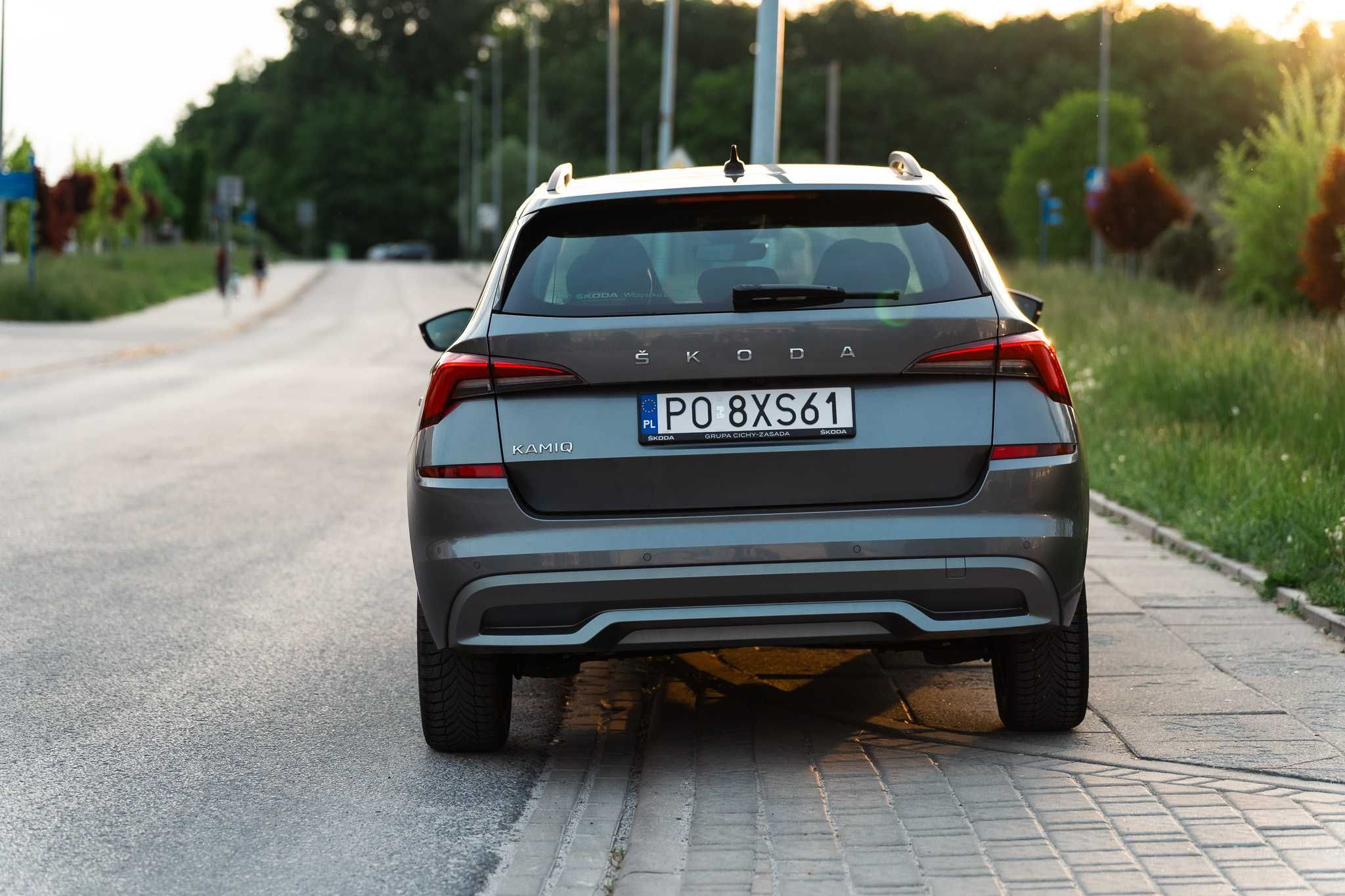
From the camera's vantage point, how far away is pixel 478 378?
4820 mm

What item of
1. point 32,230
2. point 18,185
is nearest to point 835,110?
point 32,230

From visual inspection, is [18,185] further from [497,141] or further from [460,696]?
[497,141]

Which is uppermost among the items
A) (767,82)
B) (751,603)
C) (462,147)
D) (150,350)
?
(462,147)

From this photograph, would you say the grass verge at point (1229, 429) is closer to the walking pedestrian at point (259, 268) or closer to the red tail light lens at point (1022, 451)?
the red tail light lens at point (1022, 451)

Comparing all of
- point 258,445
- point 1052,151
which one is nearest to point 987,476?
point 258,445

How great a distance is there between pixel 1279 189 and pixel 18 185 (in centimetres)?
2222

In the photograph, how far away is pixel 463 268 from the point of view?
83812mm

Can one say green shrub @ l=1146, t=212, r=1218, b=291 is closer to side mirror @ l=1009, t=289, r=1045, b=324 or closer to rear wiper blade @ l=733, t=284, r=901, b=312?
side mirror @ l=1009, t=289, r=1045, b=324

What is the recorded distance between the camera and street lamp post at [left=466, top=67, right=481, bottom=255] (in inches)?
3627

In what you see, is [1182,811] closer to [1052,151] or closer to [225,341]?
[225,341]

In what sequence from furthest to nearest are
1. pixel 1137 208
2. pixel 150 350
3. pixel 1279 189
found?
pixel 1137 208
pixel 150 350
pixel 1279 189

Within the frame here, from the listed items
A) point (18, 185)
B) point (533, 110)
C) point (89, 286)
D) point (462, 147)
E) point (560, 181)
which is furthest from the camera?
point (462, 147)

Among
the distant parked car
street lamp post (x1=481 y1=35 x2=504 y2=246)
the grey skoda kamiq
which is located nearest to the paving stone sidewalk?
the grey skoda kamiq

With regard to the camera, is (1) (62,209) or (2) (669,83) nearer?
(2) (669,83)
